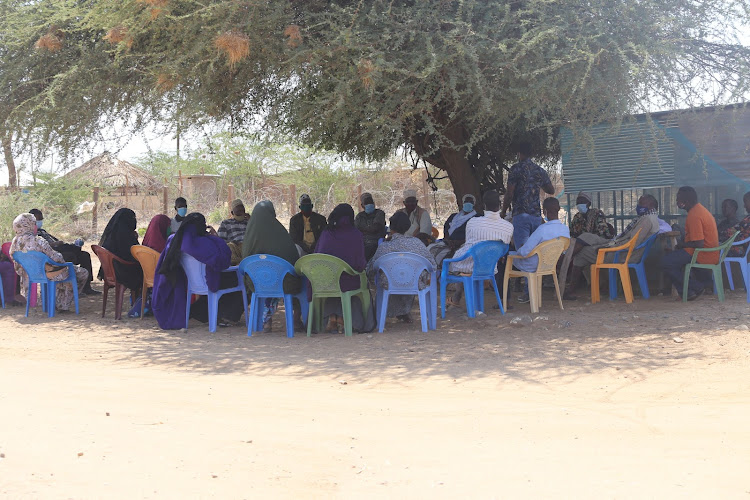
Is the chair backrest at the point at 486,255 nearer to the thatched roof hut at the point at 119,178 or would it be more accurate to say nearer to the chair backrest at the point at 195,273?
the chair backrest at the point at 195,273

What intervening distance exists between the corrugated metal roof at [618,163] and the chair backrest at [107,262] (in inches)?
236

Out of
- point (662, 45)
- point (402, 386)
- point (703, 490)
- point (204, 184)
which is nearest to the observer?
point (703, 490)

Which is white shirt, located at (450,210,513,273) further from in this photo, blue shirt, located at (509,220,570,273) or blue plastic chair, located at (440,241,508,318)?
blue shirt, located at (509,220,570,273)

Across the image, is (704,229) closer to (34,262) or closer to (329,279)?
(329,279)

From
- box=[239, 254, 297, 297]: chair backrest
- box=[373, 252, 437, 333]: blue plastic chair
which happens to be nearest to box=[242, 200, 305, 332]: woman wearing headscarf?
box=[239, 254, 297, 297]: chair backrest

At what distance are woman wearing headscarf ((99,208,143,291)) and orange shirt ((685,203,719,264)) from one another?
21.7ft

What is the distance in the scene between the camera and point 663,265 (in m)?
9.08

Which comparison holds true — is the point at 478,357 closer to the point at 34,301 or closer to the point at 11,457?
the point at 11,457

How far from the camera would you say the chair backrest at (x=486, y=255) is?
807 cm

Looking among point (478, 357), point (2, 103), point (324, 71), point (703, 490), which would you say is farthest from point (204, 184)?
point (703, 490)

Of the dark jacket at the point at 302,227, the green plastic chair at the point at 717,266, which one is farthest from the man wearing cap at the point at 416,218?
the green plastic chair at the point at 717,266

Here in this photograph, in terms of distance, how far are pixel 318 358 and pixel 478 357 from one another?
142 centimetres

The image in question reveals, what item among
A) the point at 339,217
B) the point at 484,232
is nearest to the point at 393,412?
the point at 339,217

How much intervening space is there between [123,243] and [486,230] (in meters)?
4.37
